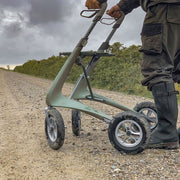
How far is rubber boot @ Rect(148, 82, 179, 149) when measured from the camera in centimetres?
A: 220

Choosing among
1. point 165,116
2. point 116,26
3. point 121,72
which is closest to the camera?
point 165,116

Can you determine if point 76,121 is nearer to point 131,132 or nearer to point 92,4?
point 131,132

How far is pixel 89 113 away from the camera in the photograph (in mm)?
2441

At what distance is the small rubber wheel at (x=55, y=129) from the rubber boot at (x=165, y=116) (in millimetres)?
825

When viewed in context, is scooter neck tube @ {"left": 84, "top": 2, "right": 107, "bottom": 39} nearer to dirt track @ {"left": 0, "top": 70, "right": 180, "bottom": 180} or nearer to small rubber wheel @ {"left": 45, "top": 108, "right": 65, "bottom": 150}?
small rubber wheel @ {"left": 45, "top": 108, "right": 65, "bottom": 150}

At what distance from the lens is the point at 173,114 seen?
222 cm

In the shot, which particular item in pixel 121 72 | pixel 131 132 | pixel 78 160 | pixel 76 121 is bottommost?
pixel 78 160

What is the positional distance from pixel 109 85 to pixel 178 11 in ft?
25.3

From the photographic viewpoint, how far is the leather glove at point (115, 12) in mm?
2677

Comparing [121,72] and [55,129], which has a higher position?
[121,72]

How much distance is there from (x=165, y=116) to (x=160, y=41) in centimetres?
65

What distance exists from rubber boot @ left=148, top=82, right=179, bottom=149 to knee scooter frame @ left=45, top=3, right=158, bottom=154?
18 cm

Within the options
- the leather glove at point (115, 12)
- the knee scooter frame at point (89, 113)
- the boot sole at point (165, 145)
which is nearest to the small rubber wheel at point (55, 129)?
the knee scooter frame at point (89, 113)

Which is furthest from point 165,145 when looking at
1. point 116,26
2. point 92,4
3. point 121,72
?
point 121,72
